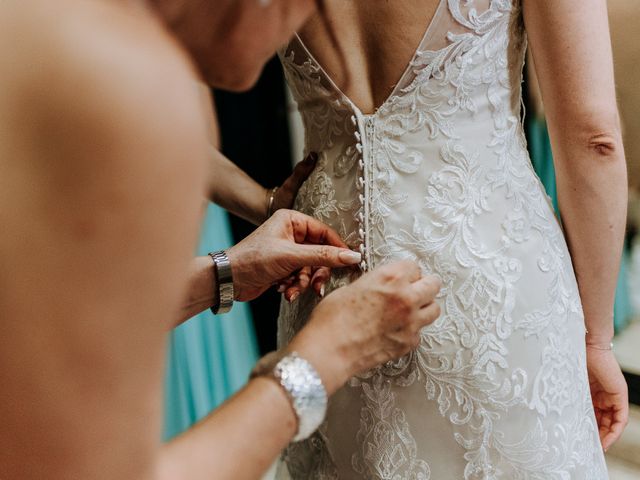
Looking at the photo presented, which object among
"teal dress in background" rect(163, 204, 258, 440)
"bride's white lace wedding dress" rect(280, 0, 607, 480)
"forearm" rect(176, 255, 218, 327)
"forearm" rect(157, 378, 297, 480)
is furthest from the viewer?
"teal dress in background" rect(163, 204, 258, 440)

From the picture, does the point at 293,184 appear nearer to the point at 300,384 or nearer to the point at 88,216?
the point at 300,384

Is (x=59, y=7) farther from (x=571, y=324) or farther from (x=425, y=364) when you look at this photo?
(x=571, y=324)

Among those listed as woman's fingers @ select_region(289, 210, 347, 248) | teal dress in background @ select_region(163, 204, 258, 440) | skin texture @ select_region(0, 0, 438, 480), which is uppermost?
skin texture @ select_region(0, 0, 438, 480)

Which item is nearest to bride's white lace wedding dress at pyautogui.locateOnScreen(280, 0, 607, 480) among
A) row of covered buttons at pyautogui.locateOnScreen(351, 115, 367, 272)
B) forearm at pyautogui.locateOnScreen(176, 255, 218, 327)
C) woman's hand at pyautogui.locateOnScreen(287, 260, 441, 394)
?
row of covered buttons at pyautogui.locateOnScreen(351, 115, 367, 272)

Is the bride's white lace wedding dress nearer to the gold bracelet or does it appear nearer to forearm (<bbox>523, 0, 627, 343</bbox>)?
forearm (<bbox>523, 0, 627, 343</bbox>)

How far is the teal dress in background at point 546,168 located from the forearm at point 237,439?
161cm

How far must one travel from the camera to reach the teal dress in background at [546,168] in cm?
204

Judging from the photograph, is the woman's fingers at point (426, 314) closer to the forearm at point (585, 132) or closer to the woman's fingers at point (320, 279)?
the woman's fingers at point (320, 279)

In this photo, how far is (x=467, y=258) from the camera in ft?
2.87

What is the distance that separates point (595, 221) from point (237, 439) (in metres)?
0.65

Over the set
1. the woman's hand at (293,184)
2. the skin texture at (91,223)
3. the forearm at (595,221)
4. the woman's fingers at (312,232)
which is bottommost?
the forearm at (595,221)

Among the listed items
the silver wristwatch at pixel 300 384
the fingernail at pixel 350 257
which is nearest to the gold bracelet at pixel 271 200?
the fingernail at pixel 350 257

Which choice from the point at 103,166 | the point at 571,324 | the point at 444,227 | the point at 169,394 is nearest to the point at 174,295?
the point at 103,166

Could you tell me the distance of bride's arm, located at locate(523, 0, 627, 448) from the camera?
2.66 feet
